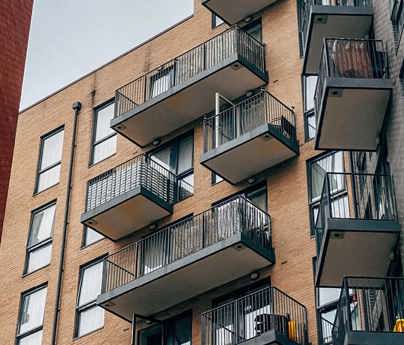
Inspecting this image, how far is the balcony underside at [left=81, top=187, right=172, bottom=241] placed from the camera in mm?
31141

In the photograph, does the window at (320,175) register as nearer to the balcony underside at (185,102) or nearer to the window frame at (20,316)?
the balcony underside at (185,102)

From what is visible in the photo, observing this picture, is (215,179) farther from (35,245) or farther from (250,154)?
(35,245)

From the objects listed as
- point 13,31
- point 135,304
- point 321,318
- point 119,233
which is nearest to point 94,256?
point 119,233

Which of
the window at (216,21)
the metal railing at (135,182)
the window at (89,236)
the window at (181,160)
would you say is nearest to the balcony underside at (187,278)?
the metal railing at (135,182)

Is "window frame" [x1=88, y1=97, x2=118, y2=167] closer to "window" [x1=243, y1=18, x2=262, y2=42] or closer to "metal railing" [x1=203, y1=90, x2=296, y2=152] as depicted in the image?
"metal railing" [x1=203, y1=90, x2=296, y2=152]

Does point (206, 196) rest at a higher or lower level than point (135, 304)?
higher

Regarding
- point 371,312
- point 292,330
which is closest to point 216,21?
point 292,330

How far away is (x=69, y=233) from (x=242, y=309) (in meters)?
7.88

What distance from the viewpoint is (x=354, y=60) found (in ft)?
79.8

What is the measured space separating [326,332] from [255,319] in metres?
1.61

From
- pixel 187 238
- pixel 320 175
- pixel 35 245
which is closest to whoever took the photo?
pixel 320 175

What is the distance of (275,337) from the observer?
84.0 feet

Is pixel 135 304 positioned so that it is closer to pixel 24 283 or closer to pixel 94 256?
pixel 94 256

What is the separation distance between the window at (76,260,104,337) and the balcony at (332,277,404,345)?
8.39 m
